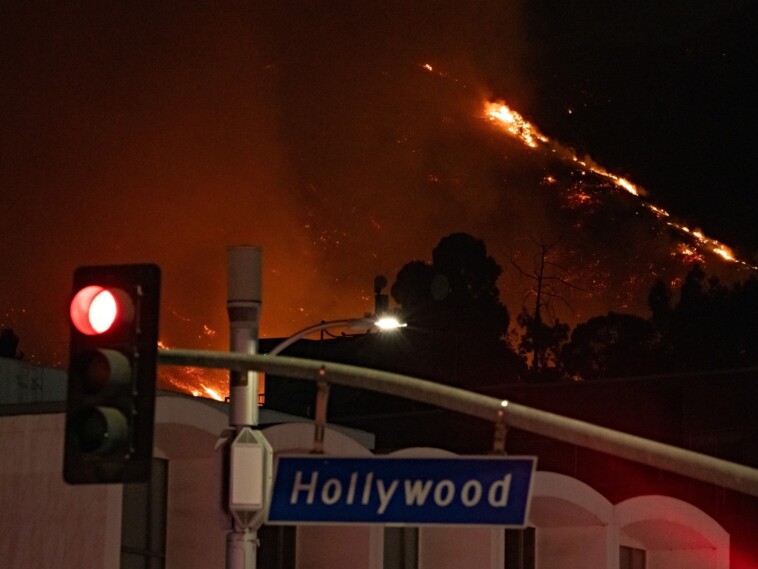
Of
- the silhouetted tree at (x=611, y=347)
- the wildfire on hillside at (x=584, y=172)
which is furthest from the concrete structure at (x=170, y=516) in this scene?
the wildfire on hillside at (x=584, y=172)

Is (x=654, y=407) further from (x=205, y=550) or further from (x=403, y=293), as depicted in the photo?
(x=403, y=293)

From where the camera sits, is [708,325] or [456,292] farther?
[456,292]

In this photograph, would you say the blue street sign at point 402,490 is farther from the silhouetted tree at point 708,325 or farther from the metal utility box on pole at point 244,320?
the silhouetted tree at point 708,325

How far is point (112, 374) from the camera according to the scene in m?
8.96

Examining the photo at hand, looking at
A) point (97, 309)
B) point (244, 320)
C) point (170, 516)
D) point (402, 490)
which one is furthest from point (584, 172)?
point (97, 309)

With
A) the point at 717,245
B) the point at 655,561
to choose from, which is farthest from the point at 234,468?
the point at 717,245

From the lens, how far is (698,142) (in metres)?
116

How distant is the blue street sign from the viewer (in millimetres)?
10188

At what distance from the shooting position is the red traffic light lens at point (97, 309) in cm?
910

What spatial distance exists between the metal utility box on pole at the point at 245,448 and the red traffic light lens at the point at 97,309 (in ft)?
11.5

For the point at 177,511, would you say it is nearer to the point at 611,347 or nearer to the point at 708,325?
the point at 708,325

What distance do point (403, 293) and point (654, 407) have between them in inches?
1636

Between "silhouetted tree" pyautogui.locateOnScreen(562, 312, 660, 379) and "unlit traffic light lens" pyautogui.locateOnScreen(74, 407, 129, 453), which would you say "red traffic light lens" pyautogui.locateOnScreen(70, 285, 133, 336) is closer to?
"unlit traffic light lens" pyautogui.locateOnScreen(74, 407, 129, 453)

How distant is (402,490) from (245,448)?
2.68 metres
